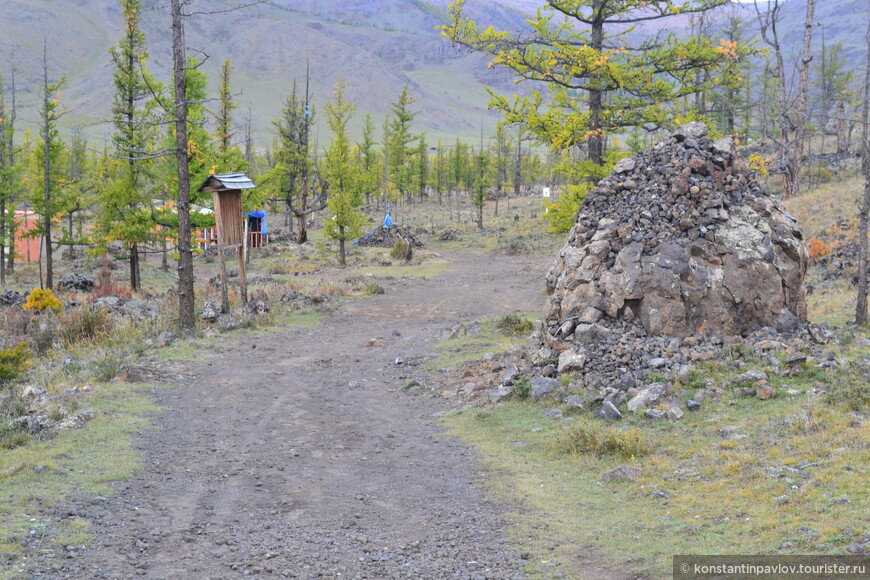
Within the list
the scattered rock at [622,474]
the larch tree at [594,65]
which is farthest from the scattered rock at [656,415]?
the larch tree at [594,65]

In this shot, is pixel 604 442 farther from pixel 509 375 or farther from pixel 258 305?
pixel 258 305

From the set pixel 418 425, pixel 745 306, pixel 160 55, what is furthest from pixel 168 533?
pixel 160 55

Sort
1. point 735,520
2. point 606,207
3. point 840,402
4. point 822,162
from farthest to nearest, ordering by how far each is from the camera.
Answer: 1. point 822,162
2. point 606,207
3. point 840,402
4. point 735,520

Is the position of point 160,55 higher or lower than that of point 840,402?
higher

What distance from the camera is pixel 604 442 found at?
8891 millimetres

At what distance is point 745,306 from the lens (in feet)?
37.8

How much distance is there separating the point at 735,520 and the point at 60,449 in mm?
7964

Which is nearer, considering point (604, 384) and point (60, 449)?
point (60, 449)

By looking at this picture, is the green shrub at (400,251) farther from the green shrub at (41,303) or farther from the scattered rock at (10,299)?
the green shrub at (41,303)

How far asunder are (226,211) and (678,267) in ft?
43.8

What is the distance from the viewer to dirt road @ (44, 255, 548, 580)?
6.16m

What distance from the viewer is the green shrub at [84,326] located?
58.0ft

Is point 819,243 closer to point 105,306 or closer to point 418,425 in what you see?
point 418,425

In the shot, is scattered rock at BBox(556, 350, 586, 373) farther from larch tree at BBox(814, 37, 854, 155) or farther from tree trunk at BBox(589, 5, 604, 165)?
larch tree at BBox(814, 37, 854, 155)
